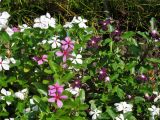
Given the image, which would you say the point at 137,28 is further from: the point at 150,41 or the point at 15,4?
the point at 150,41

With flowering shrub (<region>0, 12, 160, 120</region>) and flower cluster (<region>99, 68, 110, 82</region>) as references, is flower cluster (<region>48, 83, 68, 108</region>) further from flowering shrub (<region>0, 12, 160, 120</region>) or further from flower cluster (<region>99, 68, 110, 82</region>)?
flower cluster (<region>99, 68, 110, 82</region>)

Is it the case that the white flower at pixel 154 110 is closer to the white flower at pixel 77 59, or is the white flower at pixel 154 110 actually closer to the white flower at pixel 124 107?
the white flower at pixel 124 107

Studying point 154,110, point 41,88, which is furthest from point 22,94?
point 154,110

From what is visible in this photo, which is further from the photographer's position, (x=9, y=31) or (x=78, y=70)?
(x=78, y=70)

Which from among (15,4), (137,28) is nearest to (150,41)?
(137,28)

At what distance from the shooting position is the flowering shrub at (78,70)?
2703 millimetres

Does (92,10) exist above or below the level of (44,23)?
above

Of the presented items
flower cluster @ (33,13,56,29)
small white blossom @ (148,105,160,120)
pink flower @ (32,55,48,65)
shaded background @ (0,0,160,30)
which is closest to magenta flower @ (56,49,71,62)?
pink flower @ (32,55,48,65)

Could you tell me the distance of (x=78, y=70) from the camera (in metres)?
3.04

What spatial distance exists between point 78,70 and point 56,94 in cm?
56

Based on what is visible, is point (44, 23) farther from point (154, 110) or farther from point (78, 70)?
point (154, 110)

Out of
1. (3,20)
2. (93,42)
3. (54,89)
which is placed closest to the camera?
(54,89)

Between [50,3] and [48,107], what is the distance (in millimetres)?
2229

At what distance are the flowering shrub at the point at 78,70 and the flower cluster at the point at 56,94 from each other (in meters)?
0.10
